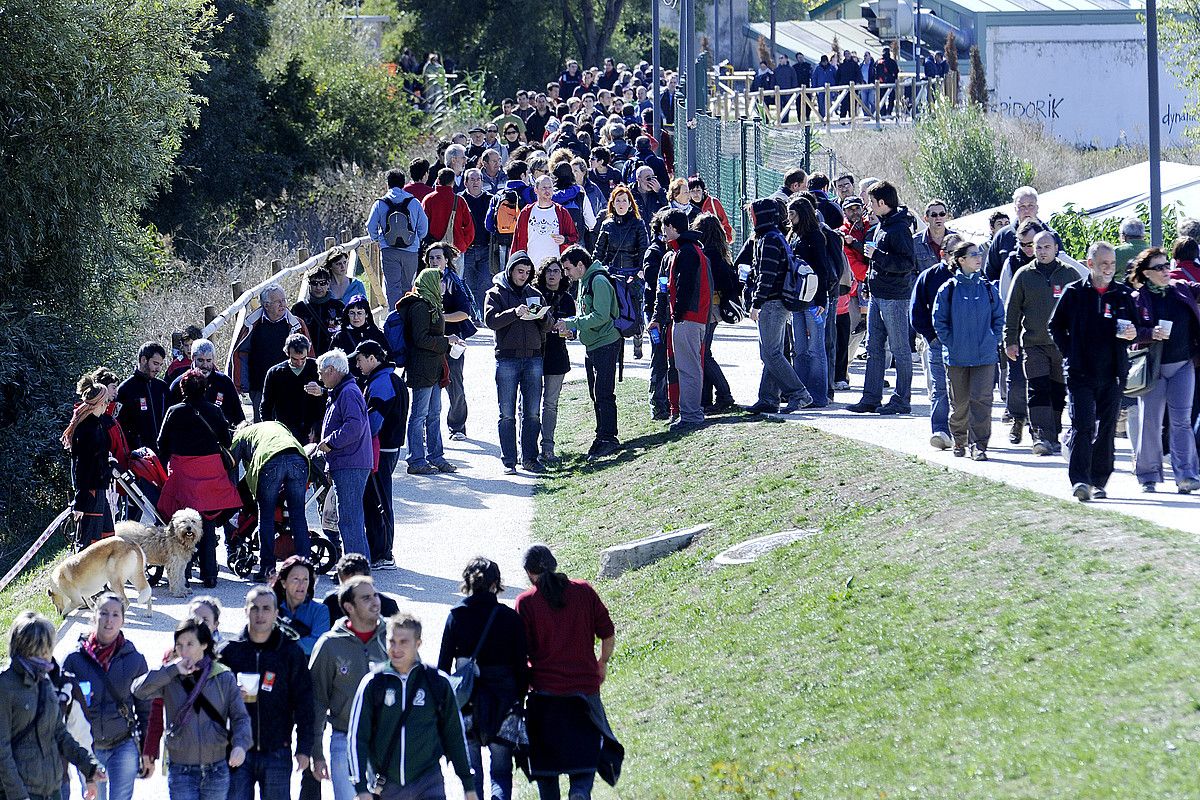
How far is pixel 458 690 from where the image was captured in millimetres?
7688

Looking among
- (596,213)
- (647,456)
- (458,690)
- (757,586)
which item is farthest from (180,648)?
(596,213)

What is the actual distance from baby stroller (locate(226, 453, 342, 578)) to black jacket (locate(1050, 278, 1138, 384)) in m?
5.17

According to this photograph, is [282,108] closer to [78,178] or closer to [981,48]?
[78,178]

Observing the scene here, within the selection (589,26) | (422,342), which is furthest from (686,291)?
(589,26)

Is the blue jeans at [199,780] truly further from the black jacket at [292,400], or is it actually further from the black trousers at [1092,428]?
the black trousers at [1092,428]

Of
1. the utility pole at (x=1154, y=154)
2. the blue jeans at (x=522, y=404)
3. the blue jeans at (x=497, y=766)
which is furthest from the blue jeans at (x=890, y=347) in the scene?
the blue jeans at (x=497, y=766)

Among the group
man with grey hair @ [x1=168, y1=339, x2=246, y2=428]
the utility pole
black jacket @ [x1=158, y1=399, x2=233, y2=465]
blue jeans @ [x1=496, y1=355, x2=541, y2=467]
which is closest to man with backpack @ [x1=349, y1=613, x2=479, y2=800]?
black jacket @ [x1=158, y1=399, x2=233, y2=465]

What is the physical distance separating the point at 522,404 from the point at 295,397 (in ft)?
11.3

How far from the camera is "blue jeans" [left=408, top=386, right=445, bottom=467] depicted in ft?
49.8

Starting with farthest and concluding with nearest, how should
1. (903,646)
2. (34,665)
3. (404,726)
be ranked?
1. (903,646)
2. (34,665)
3. (404,726)

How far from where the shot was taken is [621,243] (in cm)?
1708

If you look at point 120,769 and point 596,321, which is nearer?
point 120,769

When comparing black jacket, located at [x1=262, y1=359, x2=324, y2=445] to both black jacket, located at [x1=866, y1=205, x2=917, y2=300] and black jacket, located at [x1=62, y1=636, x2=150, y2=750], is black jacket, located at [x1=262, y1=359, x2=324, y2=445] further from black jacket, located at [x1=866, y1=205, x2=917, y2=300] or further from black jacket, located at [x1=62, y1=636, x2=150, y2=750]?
black jacket, located at [x1=866, y1=205, x2=917, y2=300]

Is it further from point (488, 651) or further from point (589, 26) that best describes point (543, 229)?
point (589, 26)
